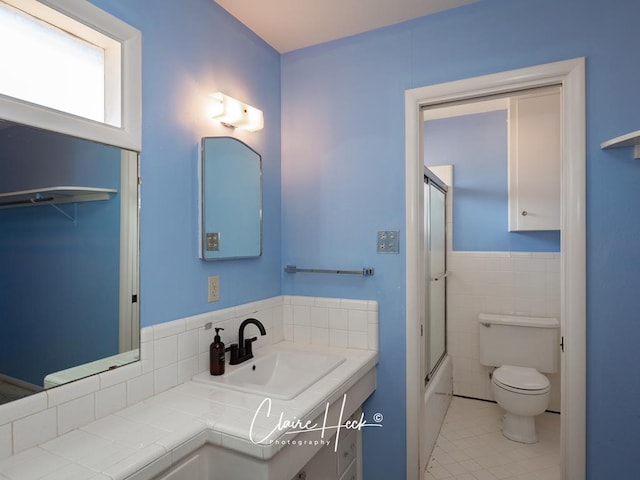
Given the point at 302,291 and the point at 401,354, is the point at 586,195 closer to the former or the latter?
the point at 401,354

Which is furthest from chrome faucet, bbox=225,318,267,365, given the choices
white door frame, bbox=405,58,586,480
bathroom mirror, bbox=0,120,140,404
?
white door frame, bbox=405,58,586,480

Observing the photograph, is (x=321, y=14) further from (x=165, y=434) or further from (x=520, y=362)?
(x=520, y=362)

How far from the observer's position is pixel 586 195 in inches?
61.4

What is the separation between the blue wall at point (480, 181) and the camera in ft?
10.2

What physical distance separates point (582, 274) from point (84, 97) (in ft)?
6.66

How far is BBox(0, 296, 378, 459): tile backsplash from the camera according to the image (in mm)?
1057

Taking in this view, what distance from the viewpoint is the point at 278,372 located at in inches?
73.5

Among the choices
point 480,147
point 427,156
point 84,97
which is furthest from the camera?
point 427,156

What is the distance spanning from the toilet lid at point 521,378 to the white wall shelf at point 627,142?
1.70 meters

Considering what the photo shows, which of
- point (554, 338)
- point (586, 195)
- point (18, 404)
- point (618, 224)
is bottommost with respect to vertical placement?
point (554, 338)

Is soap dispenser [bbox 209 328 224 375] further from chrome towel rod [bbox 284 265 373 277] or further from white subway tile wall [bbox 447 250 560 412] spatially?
white subway tile wall [bbox 447 250 560 412]

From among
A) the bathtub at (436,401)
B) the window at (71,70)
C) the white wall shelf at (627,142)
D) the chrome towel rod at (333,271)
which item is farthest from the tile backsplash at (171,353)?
the white wall shelf at (627,142)

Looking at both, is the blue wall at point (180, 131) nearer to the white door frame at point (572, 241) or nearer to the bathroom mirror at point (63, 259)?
the bathroom mirror at point (63, 259)

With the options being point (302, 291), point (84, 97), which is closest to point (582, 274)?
point (302, 291)
